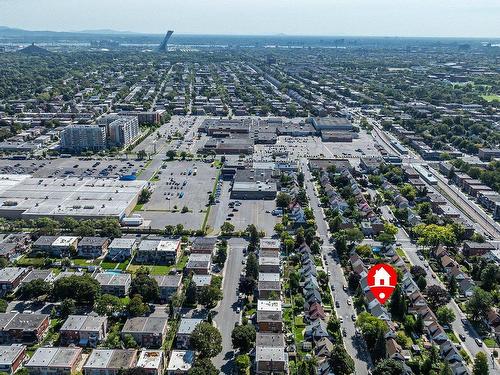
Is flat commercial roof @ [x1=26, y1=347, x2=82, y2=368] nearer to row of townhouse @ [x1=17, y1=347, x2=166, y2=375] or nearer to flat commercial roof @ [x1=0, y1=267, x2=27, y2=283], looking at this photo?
row of townhouse @ [x1=17, y1=347, x2=166, y2=375]

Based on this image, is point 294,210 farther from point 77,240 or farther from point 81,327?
point 81,327

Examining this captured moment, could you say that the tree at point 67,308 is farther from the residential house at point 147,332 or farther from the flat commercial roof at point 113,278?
the residential house at point 147,332

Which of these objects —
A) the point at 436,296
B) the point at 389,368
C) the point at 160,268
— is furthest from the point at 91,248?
the point at 436,296

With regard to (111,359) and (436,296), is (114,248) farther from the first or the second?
(436,296)

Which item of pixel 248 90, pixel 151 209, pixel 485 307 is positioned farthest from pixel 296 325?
pixel 248 90

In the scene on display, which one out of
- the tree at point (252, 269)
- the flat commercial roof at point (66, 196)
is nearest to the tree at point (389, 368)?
the tree at point (252, 269)
